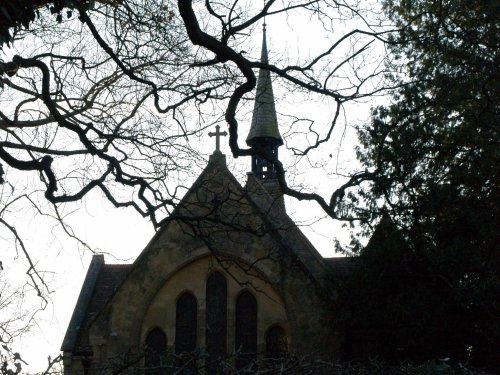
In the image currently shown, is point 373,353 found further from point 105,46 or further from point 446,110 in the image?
point 105,46

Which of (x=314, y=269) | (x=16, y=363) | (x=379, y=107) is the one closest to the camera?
Result: (x=16, y=363)

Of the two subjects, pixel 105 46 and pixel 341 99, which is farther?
pixel 341 99

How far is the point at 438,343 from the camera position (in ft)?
57.5

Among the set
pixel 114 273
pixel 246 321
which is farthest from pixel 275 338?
pixel 114 273

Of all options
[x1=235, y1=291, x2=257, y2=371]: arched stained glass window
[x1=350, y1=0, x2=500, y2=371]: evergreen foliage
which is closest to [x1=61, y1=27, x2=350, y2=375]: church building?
[x1=235, y1=291, x2=257, y2=371]: arched stained glass window

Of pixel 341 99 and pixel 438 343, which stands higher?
pixel 341 99

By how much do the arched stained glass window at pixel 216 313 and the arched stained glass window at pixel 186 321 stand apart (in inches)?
15.6

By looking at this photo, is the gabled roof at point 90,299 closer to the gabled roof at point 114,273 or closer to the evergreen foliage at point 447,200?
the gabled roof at point 114,273

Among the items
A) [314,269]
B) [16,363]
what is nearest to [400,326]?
[314,269]

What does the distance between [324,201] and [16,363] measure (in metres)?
4.54

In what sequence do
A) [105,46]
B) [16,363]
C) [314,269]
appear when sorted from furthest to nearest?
[314,269] → [105,46] → [16,363]

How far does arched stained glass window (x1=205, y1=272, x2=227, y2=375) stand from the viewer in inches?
864

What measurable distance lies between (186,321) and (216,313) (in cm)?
83

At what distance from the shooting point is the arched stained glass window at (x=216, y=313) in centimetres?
2194
